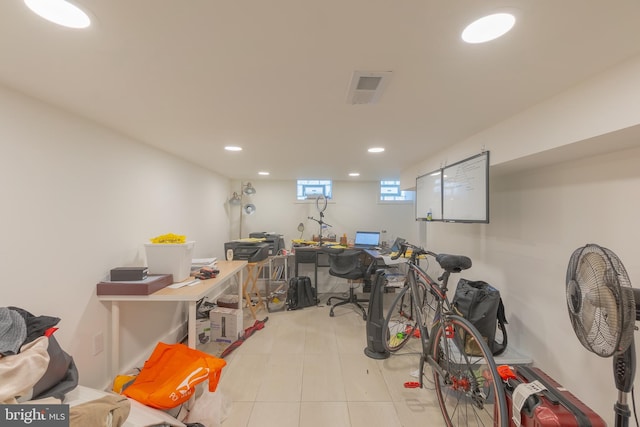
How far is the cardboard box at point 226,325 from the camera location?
2910mm

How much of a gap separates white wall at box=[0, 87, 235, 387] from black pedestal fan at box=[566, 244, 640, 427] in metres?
2.76

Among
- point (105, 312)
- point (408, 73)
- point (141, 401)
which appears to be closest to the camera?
point (408, 73)

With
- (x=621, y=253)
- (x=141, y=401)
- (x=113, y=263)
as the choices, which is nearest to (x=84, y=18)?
(x=113, y=263)

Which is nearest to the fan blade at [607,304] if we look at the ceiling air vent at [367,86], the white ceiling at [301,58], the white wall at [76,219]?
the white ceiling at [301,58]

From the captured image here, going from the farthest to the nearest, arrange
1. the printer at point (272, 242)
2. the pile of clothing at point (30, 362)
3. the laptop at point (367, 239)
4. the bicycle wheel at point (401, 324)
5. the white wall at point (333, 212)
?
the white wall at point (333, 212) < the laptop at point (367, 239) < the printer at point (272, 242) < the bicycle wheel at point (401, 324) < the pile of clothing at point (30, 362)

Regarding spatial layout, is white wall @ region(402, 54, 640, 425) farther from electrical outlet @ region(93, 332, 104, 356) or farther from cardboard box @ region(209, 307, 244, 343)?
electrical outlet @ region(93, 332, 104, 356)

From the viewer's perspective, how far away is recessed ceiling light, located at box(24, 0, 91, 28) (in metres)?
0.82

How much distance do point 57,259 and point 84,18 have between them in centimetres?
148

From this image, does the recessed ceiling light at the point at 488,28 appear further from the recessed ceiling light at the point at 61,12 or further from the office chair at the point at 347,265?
the office chair at the point at 347,265

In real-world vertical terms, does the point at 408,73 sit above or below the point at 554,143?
above

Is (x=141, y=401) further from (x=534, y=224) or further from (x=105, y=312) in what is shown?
(x=534, y=224)

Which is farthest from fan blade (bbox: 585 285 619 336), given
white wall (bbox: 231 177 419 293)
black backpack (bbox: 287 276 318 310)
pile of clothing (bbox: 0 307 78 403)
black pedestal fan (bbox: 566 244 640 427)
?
white wall (bbox: 231 177 419 293)

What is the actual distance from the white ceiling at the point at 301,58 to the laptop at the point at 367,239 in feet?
10.0

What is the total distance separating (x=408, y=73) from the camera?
123 cm
